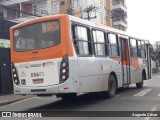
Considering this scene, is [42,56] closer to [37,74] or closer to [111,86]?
[37,74]

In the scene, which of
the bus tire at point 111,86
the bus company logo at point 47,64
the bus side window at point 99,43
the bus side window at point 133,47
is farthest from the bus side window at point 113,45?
the bus company logo at point 47,64

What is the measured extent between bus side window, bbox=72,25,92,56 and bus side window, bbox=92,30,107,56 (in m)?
0.64

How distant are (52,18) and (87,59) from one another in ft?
6.51

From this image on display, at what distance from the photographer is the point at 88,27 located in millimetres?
13047

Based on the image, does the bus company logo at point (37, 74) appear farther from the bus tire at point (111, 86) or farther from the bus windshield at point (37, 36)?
the bus tire at point (111, 86)

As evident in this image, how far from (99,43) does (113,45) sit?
1.79 m

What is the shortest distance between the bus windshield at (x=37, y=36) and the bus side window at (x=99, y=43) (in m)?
2.21

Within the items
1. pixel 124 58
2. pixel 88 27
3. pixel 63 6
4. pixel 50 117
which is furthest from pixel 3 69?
pixel 63 6

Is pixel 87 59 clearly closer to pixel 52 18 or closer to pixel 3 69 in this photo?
pixel 52 18

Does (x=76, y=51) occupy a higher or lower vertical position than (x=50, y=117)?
higher

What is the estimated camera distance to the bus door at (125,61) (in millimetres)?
16641

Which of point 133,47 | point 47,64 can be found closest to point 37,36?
point 47,64

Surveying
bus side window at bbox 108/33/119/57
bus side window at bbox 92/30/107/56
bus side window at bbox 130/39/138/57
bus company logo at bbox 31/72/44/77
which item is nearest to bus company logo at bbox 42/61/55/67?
bus company logo at bbox 31/72/44/77

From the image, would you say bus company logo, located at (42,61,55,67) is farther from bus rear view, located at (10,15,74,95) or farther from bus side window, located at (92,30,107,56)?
bus side window, located at (92,30,107,56)
